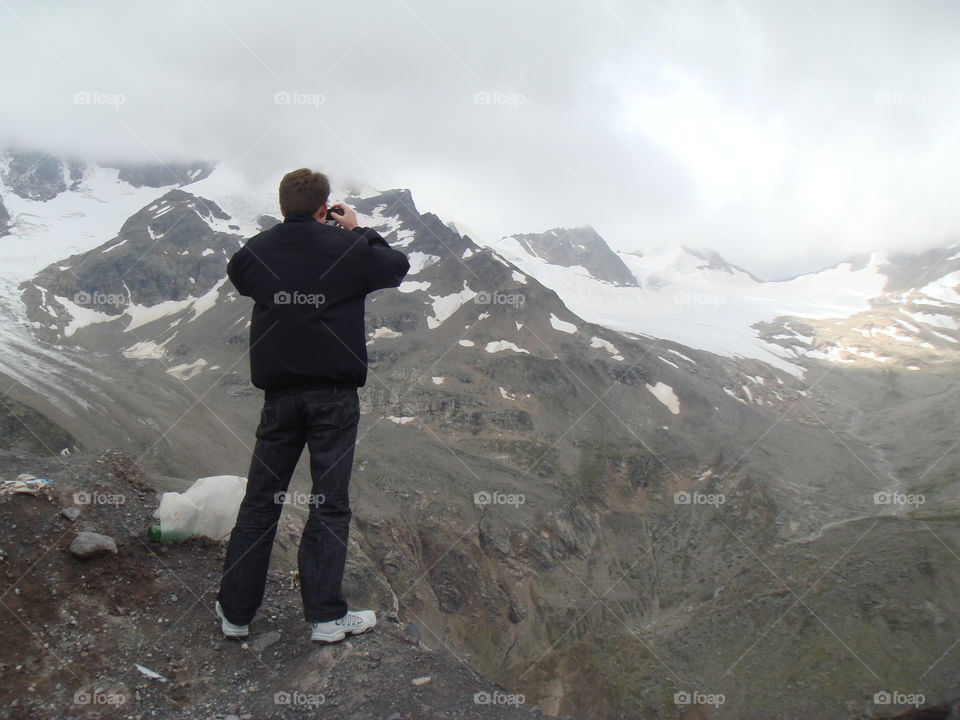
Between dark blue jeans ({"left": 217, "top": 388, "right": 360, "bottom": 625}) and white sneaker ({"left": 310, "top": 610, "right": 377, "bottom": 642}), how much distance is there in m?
0.09

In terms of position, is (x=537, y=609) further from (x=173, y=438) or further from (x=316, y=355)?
(x=316, y=355)

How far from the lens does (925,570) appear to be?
79.8m

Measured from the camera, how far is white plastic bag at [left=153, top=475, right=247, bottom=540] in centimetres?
964

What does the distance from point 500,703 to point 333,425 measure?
352 cm

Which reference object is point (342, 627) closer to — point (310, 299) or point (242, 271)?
point (310, 299)

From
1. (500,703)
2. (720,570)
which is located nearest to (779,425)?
(720,570)

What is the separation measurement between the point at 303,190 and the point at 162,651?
5212mm

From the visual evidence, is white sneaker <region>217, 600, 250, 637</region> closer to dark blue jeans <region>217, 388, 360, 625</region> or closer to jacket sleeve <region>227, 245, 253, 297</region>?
dark blue jeans <region>217, 388, 360, 625</region>

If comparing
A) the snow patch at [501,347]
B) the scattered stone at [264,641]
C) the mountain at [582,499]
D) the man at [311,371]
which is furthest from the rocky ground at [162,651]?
the snow patch at [501,347]

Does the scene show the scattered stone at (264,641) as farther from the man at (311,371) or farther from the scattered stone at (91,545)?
the scattered stone at (91,545)

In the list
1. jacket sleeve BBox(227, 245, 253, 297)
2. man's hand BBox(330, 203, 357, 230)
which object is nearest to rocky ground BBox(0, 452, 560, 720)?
jacket sleeve BBox(227, 245, 253, 297)

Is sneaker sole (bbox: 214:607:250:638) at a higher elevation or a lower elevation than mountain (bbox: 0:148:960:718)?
higher

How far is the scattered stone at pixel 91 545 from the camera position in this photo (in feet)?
27.4

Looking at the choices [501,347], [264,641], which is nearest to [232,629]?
[264,641]
